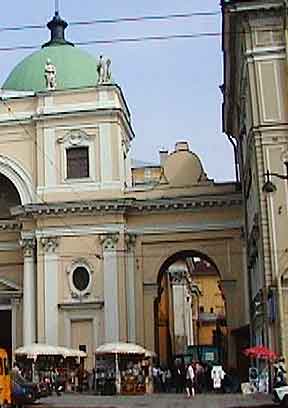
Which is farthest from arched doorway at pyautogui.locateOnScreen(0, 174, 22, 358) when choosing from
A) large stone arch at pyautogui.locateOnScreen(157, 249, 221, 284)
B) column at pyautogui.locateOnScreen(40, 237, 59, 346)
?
large stone arch at pyautogui.locateOnScreen(157, 249, 221, 284)

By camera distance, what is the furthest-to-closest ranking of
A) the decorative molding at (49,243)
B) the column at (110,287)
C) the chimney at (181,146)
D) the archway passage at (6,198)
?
the archway passage at (6,198), the chimney at (181,146), the decorative molding at (49,243), the column at (110,287)

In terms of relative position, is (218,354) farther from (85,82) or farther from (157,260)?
(85,82)

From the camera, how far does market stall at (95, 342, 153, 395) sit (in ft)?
125

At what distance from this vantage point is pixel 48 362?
131ft

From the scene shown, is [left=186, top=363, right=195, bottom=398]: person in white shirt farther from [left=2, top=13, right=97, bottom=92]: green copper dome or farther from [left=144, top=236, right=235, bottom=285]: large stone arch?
[left=2, top=13, right=97, bottom=92]: green copper dome

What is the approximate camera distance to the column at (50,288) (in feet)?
141

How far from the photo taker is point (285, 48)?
31.1m

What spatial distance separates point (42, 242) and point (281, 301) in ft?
57.5

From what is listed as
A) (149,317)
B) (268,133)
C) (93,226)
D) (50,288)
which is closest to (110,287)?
(149,317)

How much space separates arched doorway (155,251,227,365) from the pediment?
286 inches

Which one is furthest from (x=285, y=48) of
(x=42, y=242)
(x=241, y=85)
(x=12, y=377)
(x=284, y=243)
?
(x=42, y=242)

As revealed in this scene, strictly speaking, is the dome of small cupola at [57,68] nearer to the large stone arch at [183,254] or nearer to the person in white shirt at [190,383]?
the large stone arch at [183,254]

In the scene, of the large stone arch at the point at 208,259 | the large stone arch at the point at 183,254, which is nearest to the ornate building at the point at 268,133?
the large stone arch at the point at 208,259

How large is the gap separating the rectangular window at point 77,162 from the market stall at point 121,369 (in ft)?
31.9
